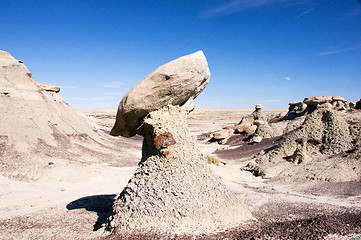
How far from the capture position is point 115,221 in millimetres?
4602

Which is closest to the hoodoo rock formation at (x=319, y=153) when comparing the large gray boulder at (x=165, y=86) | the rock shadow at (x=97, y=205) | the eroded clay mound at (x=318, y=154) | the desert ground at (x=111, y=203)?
the eroded clay mound at (x=318, y=154)

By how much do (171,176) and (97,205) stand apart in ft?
9.07

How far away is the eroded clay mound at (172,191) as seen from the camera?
174 inches

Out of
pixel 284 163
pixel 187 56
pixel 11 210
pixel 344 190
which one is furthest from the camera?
pixel 284 163

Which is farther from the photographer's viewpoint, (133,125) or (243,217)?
(133,125)

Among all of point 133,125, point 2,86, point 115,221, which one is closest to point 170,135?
point 133,125

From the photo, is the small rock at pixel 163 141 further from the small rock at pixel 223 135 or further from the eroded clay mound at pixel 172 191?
the small rock at pixel 223 135

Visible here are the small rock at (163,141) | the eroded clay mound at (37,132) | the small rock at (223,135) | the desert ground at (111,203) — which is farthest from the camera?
the small rock at (223,135)

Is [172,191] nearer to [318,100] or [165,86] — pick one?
[165,86]

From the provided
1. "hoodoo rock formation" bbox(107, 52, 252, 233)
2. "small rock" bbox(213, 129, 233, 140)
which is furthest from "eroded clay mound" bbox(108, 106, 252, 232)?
"small rock" bbox(213, 129, 233, 140)

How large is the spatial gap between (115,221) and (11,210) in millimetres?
3450

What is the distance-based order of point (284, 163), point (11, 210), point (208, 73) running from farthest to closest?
point (284, 163), point (11, 210), point (208, 73)

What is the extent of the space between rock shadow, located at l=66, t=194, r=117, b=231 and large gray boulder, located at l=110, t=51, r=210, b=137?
233 centimetres

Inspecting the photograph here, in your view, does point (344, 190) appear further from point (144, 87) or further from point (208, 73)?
point (144, 87)
